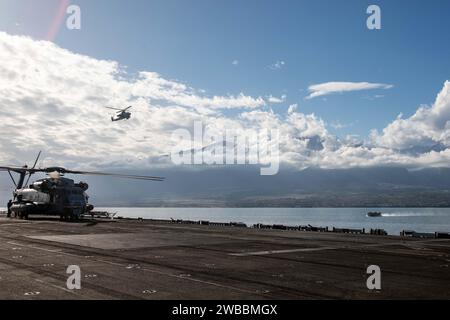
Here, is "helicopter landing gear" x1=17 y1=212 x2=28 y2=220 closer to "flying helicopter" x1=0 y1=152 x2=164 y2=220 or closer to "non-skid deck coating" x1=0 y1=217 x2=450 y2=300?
"flying helicopter" x1=0 y1=152 x2=164 y2=220

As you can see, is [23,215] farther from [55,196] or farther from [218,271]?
[218,271]

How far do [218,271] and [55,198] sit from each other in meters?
47.4

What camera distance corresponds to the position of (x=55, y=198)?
198ft

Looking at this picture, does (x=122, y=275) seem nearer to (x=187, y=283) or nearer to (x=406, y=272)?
(x=187, y=283)

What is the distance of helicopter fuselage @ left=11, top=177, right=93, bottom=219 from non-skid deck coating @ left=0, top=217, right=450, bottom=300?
3237 centimetres

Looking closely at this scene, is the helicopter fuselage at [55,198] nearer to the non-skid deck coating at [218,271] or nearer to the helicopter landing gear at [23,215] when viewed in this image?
the helicopter landing gear at [23,215]

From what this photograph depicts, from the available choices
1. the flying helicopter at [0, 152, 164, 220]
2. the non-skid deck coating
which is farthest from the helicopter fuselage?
the non-skid deck coating

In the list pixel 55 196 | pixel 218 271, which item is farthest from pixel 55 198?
pixel 218 271

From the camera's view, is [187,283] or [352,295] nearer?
[352,295]

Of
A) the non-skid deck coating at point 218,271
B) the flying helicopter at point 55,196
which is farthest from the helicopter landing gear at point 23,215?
the non-skid deck coating at point 218,271

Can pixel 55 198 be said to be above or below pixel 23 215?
above
